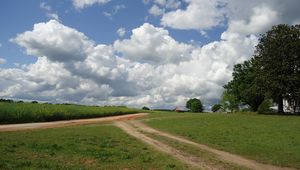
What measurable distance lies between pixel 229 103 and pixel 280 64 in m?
41.2

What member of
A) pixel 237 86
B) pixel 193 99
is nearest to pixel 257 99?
pixel 237 86

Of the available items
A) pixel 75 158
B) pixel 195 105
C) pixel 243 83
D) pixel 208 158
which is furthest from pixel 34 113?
pixel 195 105

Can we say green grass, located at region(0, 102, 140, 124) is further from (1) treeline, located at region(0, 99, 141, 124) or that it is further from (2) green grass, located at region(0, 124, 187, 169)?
(2) green grass, located at region(0, 124, 187, 169)

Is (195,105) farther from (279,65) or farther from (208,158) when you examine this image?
(208,158)

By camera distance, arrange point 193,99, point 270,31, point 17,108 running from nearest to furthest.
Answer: point 17,108, point 270,31, point 193,99

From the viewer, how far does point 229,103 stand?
10500 centimetres

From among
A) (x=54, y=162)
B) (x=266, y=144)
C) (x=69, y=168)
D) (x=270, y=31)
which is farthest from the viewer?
(x=270, y=31)

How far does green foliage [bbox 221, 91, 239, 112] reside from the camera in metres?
96.1

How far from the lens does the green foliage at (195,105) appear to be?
7071 inches

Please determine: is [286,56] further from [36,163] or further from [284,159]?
[36,163]

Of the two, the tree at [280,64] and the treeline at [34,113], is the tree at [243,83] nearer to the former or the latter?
the tree at [280,64]

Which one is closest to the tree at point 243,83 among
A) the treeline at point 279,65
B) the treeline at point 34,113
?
the treeline at point 279,65

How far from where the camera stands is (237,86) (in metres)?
87.1

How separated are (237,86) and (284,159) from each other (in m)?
68.3
